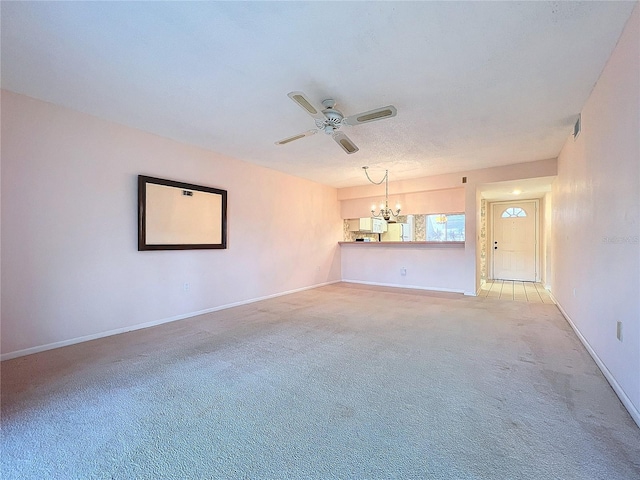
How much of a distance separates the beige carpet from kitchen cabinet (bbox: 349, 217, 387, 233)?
13.7 feet

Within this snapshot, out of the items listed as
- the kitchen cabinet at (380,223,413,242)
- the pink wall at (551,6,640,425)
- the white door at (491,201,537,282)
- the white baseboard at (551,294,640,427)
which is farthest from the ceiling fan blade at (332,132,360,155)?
the white door at (491,201,537,282)

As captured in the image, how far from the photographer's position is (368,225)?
7098 mm

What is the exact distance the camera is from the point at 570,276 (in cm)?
345

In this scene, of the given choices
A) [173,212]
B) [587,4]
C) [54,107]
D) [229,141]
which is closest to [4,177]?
[54,107]

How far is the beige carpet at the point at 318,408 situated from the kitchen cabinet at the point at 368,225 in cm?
416

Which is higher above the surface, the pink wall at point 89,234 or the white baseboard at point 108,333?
the pink wall at point 89,234

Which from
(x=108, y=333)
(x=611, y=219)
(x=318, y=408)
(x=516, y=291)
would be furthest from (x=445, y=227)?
(x=108, y=333)

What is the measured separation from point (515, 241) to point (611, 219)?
19.2ft

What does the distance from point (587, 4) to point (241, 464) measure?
3096mm

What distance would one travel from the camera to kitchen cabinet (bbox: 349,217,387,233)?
7.11m

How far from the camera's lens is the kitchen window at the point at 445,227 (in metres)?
7.52

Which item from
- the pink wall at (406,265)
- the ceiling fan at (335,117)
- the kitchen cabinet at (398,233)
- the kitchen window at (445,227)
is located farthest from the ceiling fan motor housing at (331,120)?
the kitchen window at (445,227)

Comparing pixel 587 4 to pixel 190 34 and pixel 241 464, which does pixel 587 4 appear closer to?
pixel 190 34

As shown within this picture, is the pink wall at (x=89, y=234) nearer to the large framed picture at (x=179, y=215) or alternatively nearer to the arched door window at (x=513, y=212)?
the large framed picture at (x=179, y=215)
